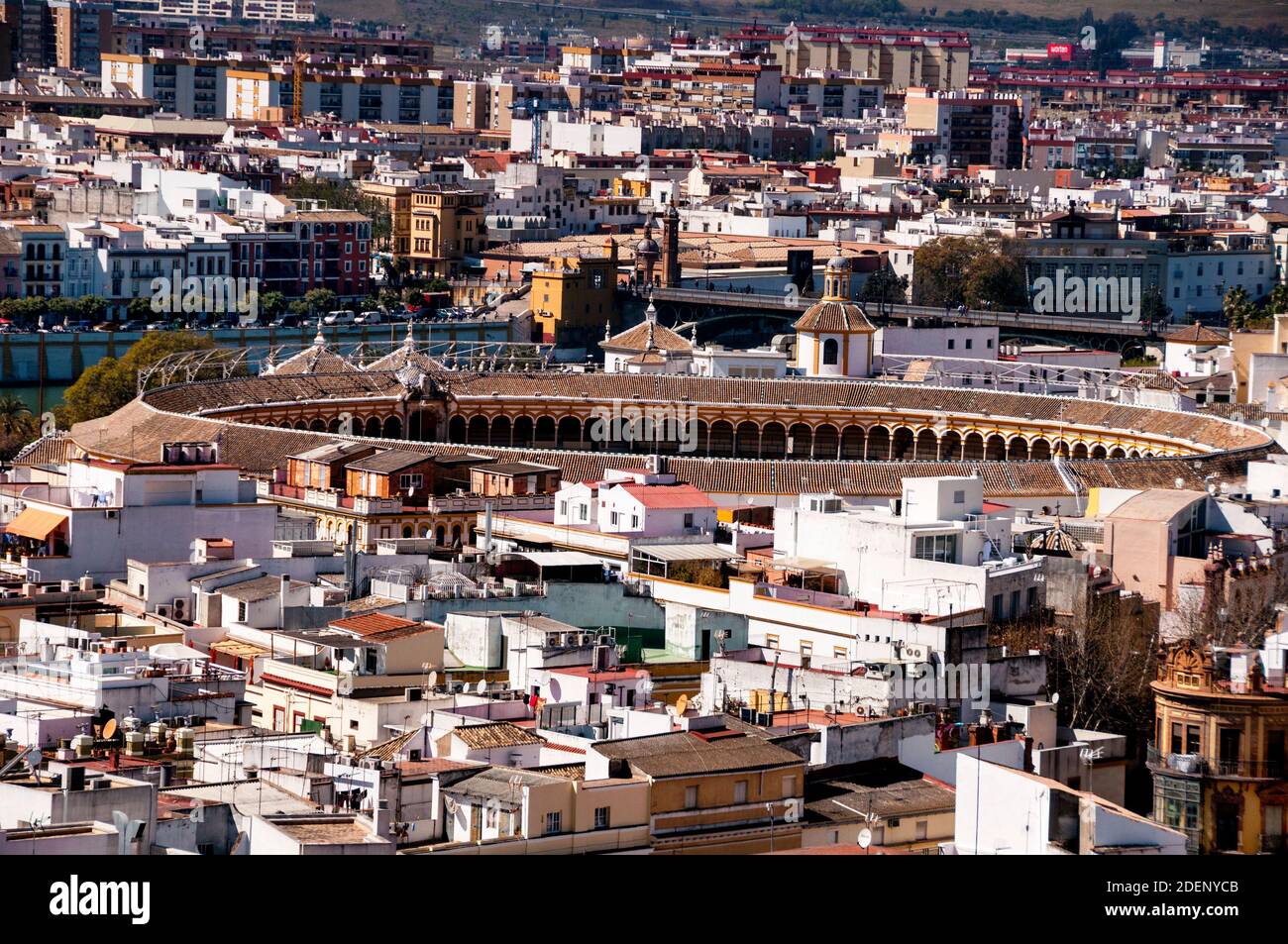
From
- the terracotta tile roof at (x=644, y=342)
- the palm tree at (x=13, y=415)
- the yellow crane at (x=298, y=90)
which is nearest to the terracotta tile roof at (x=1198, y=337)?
the terracotta tile roof at (x=644, y=342)

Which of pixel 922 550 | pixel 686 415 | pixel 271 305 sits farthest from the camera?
pixel 271 305

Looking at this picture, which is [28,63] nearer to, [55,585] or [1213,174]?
[1213,174]

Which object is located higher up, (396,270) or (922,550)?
(922,550)

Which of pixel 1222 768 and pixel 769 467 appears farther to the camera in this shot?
pixel 769 467

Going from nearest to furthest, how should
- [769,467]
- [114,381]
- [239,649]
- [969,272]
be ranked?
[239,649] < [769,467] < [114,381] < [969,272]

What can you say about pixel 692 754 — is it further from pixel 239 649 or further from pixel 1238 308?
pixel 1238 308

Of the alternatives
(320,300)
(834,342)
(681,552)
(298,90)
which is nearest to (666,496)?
(681,552)

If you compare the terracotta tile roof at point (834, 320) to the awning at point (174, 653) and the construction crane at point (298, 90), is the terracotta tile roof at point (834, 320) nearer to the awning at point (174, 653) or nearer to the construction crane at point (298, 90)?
the awning at point (174, 653)
